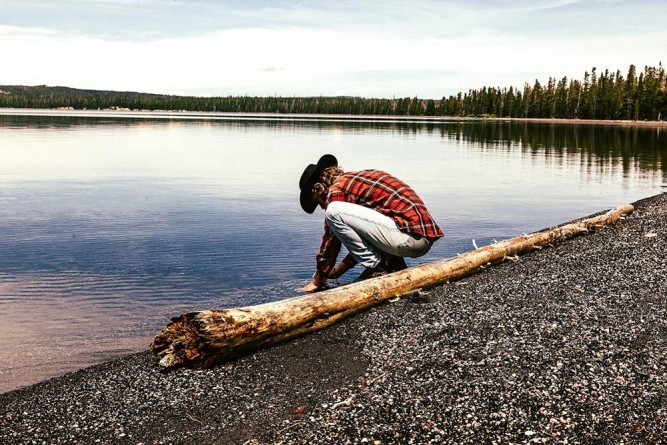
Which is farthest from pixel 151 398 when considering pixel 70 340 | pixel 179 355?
pixel 70 340

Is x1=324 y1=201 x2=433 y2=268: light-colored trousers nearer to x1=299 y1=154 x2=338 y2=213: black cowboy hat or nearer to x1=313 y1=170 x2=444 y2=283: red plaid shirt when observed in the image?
x1=313 y1=170 x2=444 y2=283: red plaid shirt

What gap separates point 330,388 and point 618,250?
861cm

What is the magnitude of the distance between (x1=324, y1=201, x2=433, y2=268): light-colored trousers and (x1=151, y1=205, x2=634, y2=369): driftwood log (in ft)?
1.62

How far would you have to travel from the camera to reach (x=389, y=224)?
9.45 meters

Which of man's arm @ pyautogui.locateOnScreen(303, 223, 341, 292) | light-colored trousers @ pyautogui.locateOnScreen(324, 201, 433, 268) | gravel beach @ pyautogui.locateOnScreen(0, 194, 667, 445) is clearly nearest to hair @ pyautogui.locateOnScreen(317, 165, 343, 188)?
light-colored trousers @ pyautogui.locateOnScreen(324, 201, 433, 268)

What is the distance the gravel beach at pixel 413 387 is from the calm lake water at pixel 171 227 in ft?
7.10

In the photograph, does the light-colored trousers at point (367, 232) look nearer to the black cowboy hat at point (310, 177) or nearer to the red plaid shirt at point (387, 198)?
the red plaid shirt at point (387, 198)

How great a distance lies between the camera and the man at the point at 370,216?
9.43 m

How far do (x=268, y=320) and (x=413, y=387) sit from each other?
6.53 ft

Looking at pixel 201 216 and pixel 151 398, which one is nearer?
pixel 151 398

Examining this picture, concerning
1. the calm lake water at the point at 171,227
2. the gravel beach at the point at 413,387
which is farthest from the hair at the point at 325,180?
the calm lake water at the point at 171,227

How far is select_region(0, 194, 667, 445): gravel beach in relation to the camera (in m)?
5.76

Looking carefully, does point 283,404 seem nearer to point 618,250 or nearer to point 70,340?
point 70,340

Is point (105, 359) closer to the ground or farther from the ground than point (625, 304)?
closer to the ground
